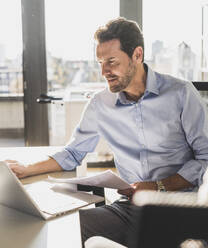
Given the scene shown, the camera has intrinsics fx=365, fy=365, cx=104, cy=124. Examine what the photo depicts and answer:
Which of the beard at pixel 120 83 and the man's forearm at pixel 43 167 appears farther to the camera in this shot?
the beard at pixel 120 83

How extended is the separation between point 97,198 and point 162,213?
652 mm

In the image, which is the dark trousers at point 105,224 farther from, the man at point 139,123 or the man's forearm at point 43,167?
the man's forearm at point 43,167

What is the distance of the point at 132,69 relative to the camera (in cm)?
164

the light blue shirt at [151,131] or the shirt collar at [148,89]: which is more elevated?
the shirt collar at [148,89]

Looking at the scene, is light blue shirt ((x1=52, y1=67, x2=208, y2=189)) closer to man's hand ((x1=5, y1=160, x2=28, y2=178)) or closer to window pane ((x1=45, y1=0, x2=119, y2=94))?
man's hand ((x1=5, y1=160, x2=28, y2=178))

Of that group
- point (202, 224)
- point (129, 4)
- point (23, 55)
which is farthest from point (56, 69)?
point (202, 224)

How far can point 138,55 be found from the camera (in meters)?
1.65

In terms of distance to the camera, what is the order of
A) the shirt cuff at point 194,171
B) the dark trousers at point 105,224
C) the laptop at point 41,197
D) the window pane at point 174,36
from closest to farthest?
the laptop at point 41,197 < the dark trousers at point 105,224 < the shirt cuff at point 194,171 < the window pane at point 174,36

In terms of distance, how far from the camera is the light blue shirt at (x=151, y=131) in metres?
1.50

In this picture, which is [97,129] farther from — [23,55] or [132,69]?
[23,55]

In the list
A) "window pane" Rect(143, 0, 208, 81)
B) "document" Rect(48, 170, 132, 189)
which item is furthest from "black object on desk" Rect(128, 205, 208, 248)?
"window pane" Rect(143, 0, 208, 81)

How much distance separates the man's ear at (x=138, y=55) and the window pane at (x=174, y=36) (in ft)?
6.91

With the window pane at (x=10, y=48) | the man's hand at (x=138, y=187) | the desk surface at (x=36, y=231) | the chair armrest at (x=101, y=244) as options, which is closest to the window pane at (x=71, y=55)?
the window pane at (x=10, y=48)

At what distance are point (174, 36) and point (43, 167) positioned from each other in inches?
106
